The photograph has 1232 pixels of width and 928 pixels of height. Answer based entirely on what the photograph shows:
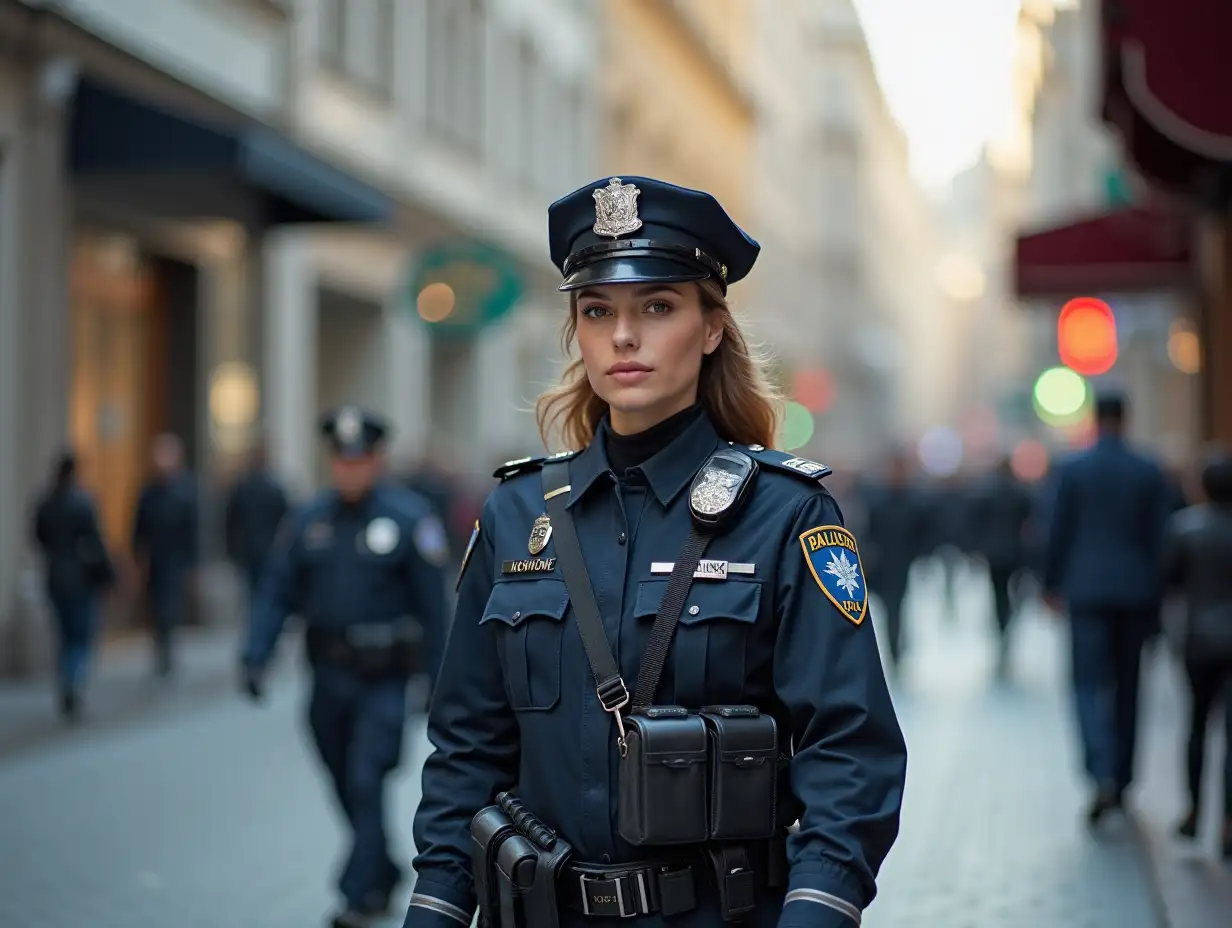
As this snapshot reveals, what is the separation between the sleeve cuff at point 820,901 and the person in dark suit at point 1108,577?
6637 mm

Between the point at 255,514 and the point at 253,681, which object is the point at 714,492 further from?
the point at 255,514

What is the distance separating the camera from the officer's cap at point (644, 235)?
309cm

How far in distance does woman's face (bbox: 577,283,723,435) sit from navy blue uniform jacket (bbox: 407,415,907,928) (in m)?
0.10

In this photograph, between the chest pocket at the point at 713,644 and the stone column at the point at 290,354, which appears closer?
the chest pocket at the point at 713,644

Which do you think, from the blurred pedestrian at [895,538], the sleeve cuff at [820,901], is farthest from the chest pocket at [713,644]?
the blurred pedestrian at [895,538]

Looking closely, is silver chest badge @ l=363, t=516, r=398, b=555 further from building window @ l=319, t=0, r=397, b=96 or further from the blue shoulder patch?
building window @ l=319, t=0, r=397, b=96

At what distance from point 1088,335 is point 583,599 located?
1509 cm

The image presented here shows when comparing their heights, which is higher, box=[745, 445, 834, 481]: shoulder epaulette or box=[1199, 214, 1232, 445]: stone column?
box=[1199, 214, 1232, 445]: stone column

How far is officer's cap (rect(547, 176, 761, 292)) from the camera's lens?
3090 millimetres

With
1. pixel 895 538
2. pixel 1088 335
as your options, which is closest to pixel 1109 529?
pixel 895 538

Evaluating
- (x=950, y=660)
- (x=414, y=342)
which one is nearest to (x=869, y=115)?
(x=414, y=342)

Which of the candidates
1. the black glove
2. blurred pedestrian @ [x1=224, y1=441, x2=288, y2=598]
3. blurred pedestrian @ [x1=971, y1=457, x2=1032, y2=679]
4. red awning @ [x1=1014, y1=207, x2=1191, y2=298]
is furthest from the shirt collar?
blurred pedestrian @ [x1=224, y1=441, x2=288, y2=598]

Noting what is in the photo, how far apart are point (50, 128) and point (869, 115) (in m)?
76.9

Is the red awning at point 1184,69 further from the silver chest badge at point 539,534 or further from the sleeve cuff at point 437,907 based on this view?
the sleeve cuff at point 437,907
